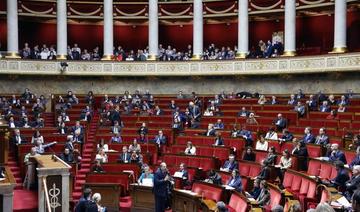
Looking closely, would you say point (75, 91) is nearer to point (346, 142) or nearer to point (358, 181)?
point (346, 142)

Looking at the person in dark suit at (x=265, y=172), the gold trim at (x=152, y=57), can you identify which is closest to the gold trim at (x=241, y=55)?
→ the gold trim at (x=152, y=57)

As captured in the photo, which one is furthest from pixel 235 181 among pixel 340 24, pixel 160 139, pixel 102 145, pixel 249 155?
pixel 340 24

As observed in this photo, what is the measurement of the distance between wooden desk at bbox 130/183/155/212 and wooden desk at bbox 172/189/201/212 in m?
1.00

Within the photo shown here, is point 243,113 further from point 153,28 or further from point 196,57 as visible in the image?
point 153,28

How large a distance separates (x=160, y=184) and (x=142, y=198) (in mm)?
1222

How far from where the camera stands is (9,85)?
81.9 feet

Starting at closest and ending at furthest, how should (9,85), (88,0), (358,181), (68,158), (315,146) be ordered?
1. (358,181)
2. (315,146)
3. (68,158)
4. (9,85)
5. (88,0)

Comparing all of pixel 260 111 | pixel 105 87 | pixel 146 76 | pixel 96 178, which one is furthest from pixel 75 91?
pixel 96 178

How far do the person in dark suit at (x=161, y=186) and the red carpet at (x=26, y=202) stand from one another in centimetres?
267

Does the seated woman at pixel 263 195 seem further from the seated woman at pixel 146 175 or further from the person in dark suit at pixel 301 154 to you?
the seated woman at pixel 146 175

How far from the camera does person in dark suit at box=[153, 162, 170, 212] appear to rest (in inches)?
469

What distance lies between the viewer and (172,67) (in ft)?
83.1

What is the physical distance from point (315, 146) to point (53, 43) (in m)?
18.5

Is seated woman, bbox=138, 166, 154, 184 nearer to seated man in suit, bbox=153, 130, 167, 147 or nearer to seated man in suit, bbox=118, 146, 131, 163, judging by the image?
seated man in suit, bbox=118, 146, 131, 163
